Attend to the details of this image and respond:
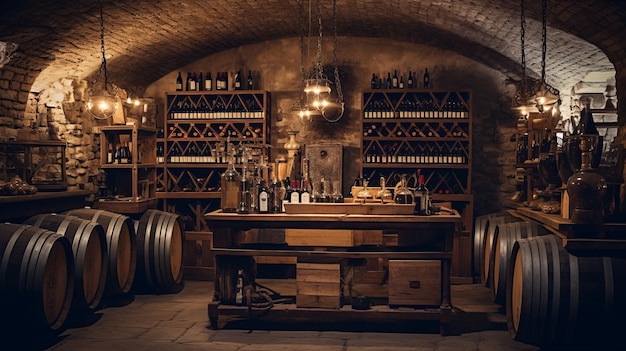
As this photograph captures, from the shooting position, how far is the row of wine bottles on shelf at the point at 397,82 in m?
7.18

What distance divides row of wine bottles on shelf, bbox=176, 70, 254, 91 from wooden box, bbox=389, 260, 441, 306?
380cm

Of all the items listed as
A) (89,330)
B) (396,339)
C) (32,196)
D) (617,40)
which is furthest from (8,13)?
(617,40)

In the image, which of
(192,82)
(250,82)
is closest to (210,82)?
(192,82)

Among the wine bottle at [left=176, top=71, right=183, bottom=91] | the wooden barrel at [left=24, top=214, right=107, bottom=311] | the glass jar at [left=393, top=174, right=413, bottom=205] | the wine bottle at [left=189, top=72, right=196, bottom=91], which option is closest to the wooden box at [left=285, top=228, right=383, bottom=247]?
the glass jar at [left=393, top=174, right=413, bottom=205]

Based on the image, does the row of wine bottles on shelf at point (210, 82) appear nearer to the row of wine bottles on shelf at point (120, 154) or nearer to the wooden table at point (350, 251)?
the row of wine bottles on shelf at point (120, 154)

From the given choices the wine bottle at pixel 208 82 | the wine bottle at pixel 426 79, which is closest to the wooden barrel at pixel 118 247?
the wine bottle at pixel 208 82

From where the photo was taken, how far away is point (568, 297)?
11.5ft

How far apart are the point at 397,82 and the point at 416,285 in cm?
349

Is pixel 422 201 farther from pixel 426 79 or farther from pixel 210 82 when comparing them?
pixel 210 82

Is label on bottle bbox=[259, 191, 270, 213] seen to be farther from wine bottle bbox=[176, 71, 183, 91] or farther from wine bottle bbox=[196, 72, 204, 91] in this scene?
wine bottle bbox=[176, 71, 183, 91]

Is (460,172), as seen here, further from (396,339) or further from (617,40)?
(396,339)

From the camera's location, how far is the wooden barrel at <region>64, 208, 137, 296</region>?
5008 millimetres

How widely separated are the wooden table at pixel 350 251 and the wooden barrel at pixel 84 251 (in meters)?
0.94

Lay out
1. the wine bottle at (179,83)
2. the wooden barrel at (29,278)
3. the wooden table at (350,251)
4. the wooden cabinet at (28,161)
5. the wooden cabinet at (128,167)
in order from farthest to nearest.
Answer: the wine bottle at (179,83) < the wooden cabinet at (128,167) < the wooden cabinet at (28,161) < the wooden table at (350,251) < the wooden barrel at (29,278)
